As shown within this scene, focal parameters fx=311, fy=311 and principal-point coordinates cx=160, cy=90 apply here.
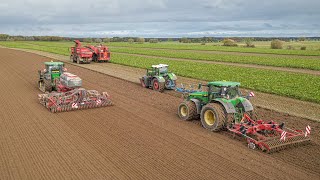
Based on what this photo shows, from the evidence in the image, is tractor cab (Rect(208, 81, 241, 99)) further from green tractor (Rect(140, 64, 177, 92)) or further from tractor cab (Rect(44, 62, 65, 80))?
tractor cab (Rect(44, 62, 65, 80))

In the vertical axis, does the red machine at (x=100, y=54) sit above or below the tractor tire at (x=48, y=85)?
above

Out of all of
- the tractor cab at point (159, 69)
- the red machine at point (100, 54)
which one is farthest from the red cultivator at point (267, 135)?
the red machine at point (100, 54)

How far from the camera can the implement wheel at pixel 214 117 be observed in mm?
10787

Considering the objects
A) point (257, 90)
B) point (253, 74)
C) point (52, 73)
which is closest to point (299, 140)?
point (257, 90)

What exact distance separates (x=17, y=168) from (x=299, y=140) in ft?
27.6

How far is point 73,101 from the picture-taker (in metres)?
14.4

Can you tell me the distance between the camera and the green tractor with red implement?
9674 millimetres

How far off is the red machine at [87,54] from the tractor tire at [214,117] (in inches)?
1044

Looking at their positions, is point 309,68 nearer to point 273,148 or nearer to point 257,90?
point 257,90

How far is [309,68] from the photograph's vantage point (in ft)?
102

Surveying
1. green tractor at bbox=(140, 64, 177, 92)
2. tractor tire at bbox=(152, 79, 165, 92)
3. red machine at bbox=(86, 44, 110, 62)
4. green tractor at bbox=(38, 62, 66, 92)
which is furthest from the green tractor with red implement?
red machine at bbox=(86, 44, 110, 62)

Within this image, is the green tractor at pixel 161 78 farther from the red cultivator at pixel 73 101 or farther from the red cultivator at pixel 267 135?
the red cultivator at pixel 267 135

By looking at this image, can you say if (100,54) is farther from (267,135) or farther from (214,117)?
(267,135)

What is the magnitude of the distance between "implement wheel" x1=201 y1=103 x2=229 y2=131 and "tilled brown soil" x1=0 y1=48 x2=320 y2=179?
312 millimetres
